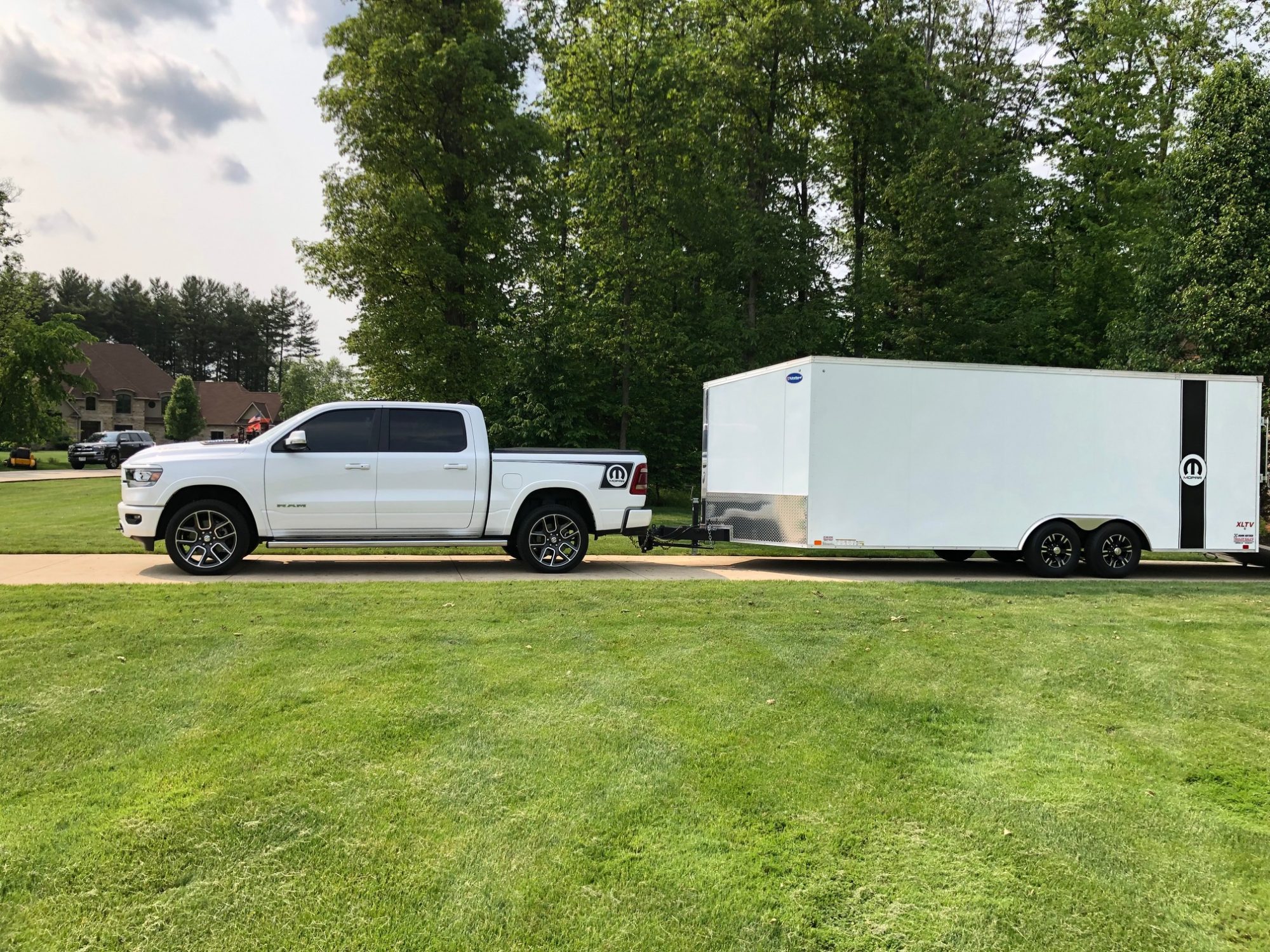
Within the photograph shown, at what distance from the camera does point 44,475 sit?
32906 millimetres

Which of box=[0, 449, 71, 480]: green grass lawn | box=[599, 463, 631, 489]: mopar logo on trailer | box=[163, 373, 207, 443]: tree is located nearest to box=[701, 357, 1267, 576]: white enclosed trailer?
box=[599, 463, 631, 489]: mopar logo on trailer

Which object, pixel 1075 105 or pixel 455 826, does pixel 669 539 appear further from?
pixel 1075 105

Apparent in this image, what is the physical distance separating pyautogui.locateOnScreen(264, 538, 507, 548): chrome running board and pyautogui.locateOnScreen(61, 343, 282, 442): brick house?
208 feet

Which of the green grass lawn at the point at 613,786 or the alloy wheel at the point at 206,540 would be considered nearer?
the green grass lawn at the point at 613,786

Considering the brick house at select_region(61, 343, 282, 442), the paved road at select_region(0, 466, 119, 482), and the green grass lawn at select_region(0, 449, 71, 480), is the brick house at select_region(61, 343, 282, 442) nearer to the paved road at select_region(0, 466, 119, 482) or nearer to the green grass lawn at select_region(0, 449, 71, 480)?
the green grass lawn at select_region(0, 449, 71, 480)

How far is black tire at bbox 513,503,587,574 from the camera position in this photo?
10.6m

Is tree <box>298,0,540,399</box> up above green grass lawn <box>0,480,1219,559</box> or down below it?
above

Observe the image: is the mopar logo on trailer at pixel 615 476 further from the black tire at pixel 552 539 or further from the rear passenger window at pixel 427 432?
the rear passenger window at pixel 427 432

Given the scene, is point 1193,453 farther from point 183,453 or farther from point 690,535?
point 183,453

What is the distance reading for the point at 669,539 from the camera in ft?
39.6

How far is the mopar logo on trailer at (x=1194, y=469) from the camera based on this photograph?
1163 cm

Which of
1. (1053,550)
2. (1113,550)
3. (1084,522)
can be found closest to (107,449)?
(1053,550)

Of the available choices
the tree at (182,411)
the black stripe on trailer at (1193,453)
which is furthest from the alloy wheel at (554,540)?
the tree at (182,411)

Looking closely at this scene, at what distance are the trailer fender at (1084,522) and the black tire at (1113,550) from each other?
0.06 meters
